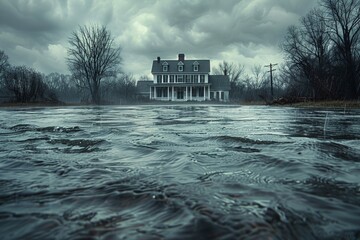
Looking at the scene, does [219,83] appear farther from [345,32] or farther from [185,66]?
[345,32]

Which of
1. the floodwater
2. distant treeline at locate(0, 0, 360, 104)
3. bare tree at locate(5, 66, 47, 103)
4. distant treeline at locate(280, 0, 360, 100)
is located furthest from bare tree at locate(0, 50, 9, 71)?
the floodwater

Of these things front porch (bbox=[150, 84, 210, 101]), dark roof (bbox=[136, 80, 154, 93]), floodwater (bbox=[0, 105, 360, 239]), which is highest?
dark roof (bbox=[136, 80, 154, 93])

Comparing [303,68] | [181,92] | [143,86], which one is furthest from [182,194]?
[143,86]

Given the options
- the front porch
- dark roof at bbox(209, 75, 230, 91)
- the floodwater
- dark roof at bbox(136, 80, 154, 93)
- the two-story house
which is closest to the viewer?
the floodwater

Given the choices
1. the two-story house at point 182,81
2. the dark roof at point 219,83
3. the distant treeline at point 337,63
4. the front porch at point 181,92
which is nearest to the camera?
the distant treeline at point 337,63

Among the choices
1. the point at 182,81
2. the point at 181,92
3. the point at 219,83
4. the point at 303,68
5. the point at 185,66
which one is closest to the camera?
the point at 303,68

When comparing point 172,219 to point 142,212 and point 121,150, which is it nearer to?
point 142,212

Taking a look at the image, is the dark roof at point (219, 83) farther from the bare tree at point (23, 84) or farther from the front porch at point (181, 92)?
the bare tree at point (23, 84)

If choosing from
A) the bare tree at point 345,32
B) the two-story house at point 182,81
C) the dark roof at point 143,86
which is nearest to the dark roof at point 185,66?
the two-story house at point 182,81

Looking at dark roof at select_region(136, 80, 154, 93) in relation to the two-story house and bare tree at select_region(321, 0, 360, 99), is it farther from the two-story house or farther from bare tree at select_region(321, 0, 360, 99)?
bare tree at select_region(321, 0, 360, 99)
